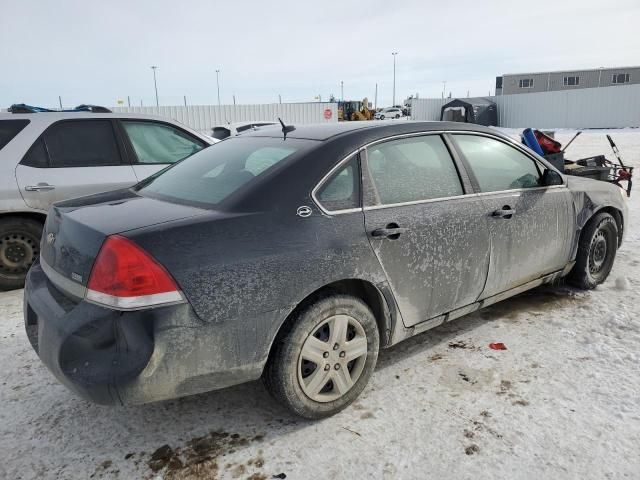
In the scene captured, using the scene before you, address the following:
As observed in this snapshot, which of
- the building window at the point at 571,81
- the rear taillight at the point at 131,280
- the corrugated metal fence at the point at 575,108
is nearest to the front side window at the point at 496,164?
the rear taillight at the point at 131,280

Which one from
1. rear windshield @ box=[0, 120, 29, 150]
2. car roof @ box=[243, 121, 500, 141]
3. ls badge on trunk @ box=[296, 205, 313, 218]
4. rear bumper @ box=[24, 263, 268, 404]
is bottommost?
rear bumper @ box=[24, 263, 268, 404]

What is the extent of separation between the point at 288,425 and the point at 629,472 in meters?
1.58

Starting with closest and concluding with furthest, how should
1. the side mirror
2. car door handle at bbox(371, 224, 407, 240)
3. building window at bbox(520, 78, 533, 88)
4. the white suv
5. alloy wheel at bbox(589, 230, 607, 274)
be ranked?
car door handle at bbox(371, 224, 407, 240)
the side mirror
alloy wheel at bbox(589, 230, 607, 274)
the white suv
building window at bbox(520, 78, 533, 88)

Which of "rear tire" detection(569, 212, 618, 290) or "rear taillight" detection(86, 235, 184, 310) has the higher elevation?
"rear taillight" detection(86, 235, 184, 310)

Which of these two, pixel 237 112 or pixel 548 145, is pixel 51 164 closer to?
pixel 548 145

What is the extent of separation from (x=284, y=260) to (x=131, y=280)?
0.68 meters

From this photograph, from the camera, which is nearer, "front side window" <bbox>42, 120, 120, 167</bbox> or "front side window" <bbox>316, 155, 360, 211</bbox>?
"front side window" <bbox>316, 155, 360, 211</bbox>

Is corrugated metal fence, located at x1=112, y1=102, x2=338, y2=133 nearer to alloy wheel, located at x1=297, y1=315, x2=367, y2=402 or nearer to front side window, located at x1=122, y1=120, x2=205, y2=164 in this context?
front side window, located at x1=122, y1=120, x2=205, y2=164

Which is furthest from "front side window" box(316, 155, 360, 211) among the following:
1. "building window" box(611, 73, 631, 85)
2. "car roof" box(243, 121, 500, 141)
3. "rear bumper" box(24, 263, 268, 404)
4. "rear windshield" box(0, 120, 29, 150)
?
"building window" box(611, 73, 631, 85)

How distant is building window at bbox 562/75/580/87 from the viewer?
166ft

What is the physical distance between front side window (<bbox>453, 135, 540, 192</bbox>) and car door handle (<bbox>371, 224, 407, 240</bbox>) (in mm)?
882

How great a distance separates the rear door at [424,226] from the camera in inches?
108

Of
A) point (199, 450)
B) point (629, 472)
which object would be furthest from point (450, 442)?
point (199, 450)

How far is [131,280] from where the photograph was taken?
6.72 feet
